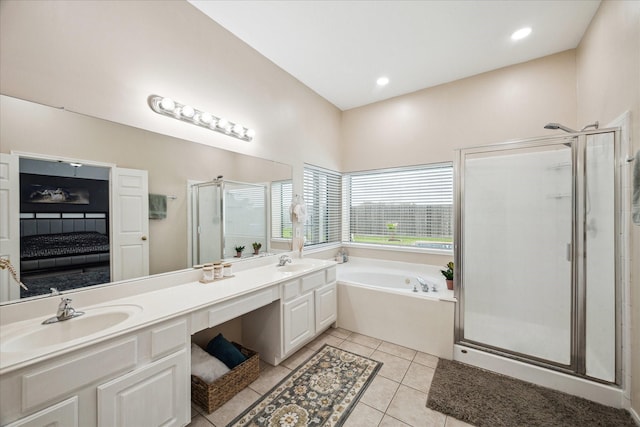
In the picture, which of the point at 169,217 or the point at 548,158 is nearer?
the point at 169,217

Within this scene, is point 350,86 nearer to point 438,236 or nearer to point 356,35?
point 356,35

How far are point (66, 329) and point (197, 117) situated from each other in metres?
1.56

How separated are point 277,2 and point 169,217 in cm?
184

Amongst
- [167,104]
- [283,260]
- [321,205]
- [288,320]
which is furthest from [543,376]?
[167,104]

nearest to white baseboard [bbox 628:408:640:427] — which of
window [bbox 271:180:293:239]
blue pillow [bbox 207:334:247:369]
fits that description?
blue pillow [bbox 207:334:247:369]

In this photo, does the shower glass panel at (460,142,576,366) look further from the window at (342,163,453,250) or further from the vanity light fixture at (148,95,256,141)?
the vanity light fixture at (148,95,256,141)

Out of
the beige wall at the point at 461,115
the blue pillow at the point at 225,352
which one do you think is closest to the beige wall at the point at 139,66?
the beige wall at the point at 461,115

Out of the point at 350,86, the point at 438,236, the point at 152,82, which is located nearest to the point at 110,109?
the point at 152,82

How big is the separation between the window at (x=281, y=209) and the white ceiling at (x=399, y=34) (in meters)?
1.34

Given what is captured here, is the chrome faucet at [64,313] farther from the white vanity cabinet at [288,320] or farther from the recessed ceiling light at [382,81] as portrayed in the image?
the recessed ceiling light at [382,81]

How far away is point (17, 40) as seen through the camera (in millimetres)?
1244

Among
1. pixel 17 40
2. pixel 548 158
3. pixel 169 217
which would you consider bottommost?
pixel 169 217

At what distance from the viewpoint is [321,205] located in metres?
3.65

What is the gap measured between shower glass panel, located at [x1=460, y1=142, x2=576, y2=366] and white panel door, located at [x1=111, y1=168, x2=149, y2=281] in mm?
2572
